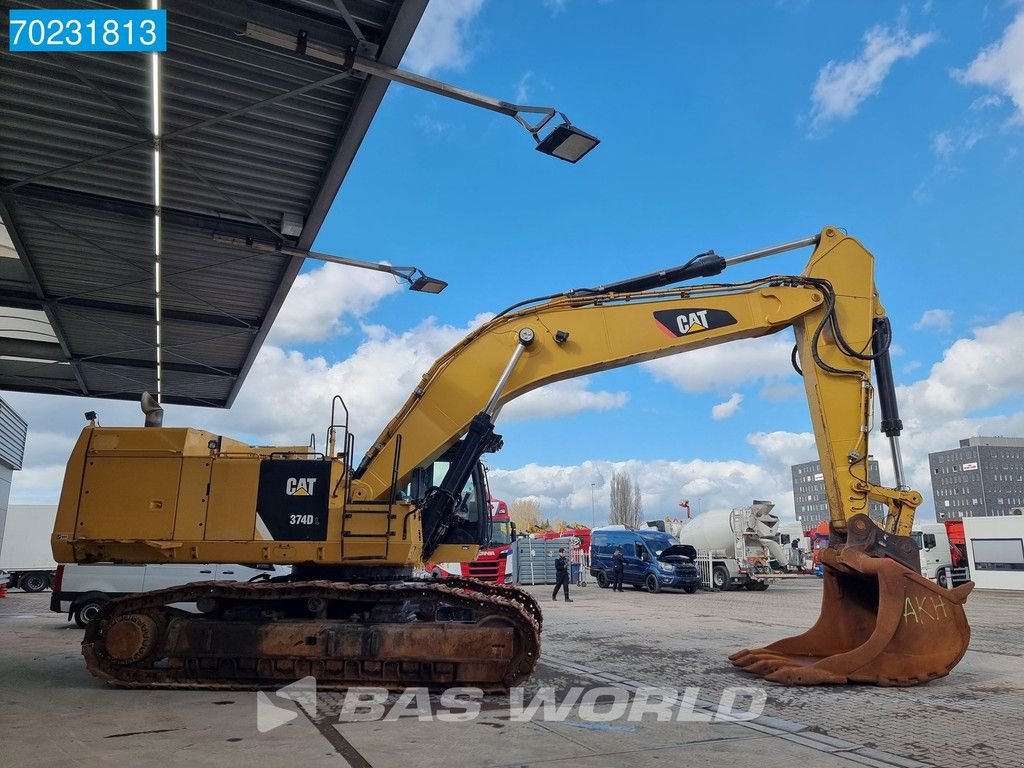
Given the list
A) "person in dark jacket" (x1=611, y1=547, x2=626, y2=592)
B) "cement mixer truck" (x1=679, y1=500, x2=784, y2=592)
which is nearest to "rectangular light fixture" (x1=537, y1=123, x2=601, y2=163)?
"person in dark jacket" (x1=611, y1=547, x2=626, y2=592)

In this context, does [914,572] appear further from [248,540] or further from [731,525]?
[731,525]

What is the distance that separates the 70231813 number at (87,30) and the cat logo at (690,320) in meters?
6.38

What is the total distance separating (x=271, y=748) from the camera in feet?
18.1

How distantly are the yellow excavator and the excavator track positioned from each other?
0.02 meters

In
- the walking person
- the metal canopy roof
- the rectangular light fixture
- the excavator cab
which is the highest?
the metal canopy roof

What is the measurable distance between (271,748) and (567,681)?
3.89 meters

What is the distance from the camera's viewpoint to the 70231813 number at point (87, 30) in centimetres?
750

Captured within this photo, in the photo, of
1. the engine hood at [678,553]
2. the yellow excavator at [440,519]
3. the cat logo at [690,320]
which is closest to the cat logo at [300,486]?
the yellow excavator at [440,519]

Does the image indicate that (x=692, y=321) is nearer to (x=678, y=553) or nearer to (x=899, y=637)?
(x=899, y=637)

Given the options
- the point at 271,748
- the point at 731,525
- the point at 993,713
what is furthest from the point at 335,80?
the point at 731,525

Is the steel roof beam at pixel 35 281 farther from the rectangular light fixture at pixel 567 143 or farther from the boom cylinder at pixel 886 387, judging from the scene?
the boom cylinder at pixel 886 387

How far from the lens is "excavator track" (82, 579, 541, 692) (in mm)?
7781

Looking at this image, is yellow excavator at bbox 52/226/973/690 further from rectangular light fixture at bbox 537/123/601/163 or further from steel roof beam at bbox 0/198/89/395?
steel roof beam at bbox 0/198/89/395

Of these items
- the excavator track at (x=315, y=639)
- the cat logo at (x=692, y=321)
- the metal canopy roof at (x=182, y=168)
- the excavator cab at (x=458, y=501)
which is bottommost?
the excavator track at (x=315, y=639)
